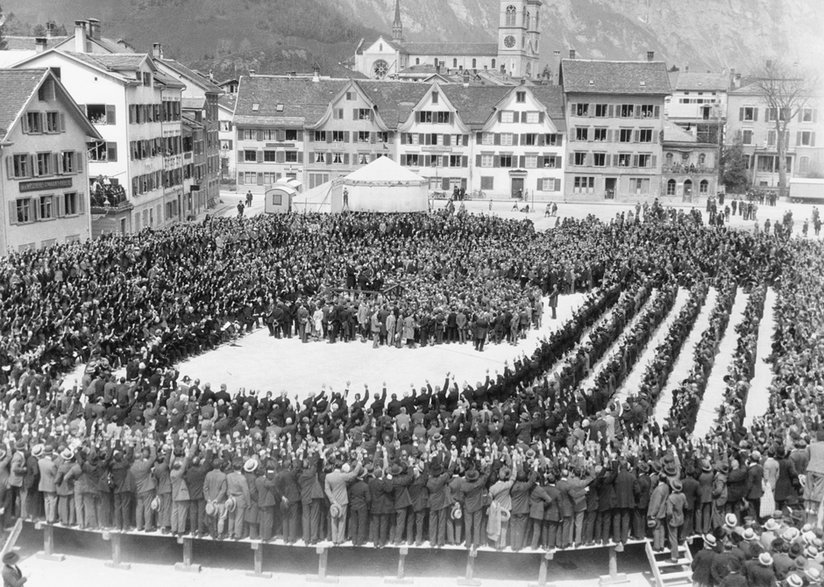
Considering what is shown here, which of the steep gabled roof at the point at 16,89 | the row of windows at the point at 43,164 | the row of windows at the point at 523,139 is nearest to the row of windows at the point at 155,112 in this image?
the row of windows at the point at 43,164

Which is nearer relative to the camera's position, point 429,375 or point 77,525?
point 77,525

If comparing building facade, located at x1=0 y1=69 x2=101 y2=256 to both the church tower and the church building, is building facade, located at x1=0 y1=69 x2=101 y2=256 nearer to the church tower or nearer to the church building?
the church building

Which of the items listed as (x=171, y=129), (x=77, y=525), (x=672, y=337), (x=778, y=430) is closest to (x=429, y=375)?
(x=672, y=337)

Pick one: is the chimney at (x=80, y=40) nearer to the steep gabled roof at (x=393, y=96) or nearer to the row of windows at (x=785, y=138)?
the steep gabled roof at (x=393, y=96)

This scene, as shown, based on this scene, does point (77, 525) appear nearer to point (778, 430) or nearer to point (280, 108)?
point (778, 430)

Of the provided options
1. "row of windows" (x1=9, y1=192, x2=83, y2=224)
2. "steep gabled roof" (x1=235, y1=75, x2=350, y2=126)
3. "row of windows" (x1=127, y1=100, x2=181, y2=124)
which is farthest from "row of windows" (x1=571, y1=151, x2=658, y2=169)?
"row of windows" (x1=9, y1=192, x2=83, y2=224)

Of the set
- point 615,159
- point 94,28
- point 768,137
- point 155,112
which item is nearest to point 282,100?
point 94,28
